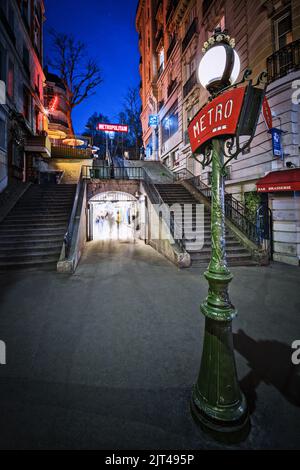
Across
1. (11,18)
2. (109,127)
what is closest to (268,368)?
(11,18)

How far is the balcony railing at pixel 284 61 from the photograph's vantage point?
Answer: 27.8ft

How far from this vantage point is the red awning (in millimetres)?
7957

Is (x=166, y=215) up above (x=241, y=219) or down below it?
above

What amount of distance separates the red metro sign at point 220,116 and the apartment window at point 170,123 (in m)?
20.6

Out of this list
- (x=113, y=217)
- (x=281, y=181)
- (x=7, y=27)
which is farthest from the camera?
(x=113, y=217)

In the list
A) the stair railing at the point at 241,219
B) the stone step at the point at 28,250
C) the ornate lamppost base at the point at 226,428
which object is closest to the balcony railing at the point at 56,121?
the stone step at the point at 28,250

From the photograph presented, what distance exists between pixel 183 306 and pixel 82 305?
7.86 feet

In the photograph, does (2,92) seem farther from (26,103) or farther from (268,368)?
(268,368)

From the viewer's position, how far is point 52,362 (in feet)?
10.3

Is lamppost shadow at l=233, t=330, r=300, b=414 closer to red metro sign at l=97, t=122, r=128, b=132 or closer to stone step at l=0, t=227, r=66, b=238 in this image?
stone step at l=0, t=227, r=66, b=238

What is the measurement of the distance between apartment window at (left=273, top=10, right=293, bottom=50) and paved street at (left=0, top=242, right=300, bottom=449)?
33.9 ft

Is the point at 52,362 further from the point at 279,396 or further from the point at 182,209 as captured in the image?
the point at 182,209

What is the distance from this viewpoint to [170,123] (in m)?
22.8

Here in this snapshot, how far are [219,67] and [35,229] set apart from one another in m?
9.73
